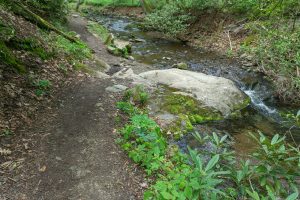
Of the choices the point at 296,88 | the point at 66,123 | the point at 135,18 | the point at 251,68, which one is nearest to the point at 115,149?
the point at 66,123

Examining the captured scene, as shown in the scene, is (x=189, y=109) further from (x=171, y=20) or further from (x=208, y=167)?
(x=171, y=20)

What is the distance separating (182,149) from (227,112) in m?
2.74

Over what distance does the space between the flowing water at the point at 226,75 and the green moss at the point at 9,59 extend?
158 inches

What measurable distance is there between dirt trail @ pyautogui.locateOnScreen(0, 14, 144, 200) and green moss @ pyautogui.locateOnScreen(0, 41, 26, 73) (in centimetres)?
108

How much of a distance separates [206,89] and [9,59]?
18.1ft

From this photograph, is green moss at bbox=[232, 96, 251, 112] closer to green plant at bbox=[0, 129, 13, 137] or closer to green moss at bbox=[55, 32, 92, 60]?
green moss at bbox=[55, 32, 92, 60]

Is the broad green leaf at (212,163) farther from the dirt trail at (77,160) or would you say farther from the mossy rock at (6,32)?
the mossy rock at (6,32)

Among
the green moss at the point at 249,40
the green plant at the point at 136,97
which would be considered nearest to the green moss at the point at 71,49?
the green plant at the point at 136,97

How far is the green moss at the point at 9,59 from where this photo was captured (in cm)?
668

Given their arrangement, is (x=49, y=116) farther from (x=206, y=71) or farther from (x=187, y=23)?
(x=187, y=23)

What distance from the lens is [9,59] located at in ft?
22.2

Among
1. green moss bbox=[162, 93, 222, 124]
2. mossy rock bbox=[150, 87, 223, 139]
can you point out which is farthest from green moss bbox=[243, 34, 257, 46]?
green moss bbox=[162, 93, 222, 124]

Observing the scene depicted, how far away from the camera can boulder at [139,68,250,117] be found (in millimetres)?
8977

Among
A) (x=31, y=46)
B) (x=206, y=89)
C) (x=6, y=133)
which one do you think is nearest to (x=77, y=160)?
(x=6, y=133)
